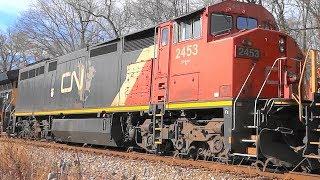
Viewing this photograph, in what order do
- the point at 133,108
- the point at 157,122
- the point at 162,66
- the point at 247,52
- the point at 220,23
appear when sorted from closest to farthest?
the point at 247,52, the point at 220,23, the point at 162,66, the point at 157,122, the point at 133,108

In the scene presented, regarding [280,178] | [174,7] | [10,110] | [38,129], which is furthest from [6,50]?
[280,178]

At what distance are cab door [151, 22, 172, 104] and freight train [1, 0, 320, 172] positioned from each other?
0.09ft

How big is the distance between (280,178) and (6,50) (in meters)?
66.9

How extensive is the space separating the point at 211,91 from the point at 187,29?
187 centimetres

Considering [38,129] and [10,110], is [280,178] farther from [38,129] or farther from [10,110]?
[10,110]

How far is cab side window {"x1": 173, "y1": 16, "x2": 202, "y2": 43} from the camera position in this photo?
10.8m

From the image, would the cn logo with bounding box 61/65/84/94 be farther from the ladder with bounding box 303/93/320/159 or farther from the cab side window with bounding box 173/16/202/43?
the ladder with bounding box 303/93/320/159

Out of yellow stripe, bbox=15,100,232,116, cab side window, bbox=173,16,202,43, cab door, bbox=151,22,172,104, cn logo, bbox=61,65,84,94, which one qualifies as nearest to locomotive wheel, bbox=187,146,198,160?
yellow stripe, bbox=15,100,232,116

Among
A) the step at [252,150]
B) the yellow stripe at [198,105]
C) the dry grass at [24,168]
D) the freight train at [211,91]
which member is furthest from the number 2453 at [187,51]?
the dry grass at [24,168]

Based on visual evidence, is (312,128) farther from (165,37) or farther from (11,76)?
(11,76)

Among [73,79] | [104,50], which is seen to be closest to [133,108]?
[104,50]

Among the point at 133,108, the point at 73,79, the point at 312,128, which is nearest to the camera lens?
the point at 312,128

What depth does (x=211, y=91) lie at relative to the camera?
10.2m

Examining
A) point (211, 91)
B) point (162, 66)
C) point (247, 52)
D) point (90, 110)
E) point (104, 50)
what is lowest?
point (90, 110)
